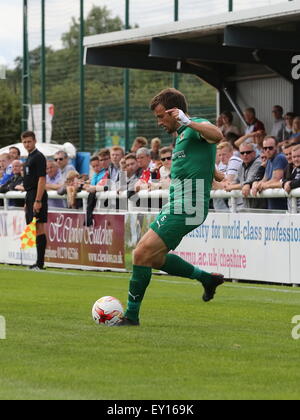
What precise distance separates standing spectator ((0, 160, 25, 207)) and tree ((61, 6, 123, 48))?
10800 mm

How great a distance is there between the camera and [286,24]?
20.1 metres

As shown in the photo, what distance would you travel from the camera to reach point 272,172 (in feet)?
53.7

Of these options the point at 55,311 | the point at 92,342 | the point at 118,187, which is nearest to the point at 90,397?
the point at 92,342

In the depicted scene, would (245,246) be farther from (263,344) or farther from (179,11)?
(179,11)

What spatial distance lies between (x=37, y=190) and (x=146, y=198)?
1934 millimetres

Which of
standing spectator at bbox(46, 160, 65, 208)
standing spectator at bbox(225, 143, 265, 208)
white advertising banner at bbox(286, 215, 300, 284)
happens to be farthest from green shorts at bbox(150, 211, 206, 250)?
standing spectator at bbox(46, 160, 65, 208)

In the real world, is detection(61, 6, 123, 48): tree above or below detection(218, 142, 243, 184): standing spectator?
above

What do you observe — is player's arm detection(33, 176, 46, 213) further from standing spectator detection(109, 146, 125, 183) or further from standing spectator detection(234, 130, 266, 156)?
standing spectator detection(234, 130, 266, 156)

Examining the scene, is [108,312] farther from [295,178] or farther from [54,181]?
[54,181]

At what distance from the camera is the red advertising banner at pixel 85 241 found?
1909 centimetres

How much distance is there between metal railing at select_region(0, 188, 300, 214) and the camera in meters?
15.7

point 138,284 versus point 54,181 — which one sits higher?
point 54,181

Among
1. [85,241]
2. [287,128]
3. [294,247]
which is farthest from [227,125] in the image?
[294,247]

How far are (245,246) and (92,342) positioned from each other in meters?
7.38
